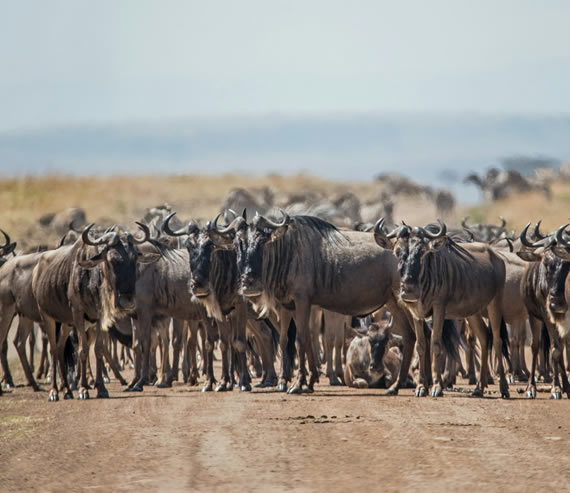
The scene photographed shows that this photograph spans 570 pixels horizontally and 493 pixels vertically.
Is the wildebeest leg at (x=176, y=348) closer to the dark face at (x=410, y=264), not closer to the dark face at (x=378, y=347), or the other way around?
the dark face at (x=378, y=347)

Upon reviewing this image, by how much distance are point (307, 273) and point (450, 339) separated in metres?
2.57

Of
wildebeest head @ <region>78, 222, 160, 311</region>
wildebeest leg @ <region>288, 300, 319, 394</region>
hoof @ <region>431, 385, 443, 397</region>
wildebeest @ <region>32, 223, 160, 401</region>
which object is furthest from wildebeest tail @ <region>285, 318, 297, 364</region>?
hoof @ <region>431, 385, 443, 397</region>

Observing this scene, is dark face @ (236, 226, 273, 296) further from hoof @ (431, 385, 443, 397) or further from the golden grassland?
the golden grassland

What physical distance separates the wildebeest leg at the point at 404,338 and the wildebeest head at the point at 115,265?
3.58m

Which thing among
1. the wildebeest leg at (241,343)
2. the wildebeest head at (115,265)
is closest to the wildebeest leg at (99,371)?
the wildebeest head at (115,265)

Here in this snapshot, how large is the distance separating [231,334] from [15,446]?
6853 mm

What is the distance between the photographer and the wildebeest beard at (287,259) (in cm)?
1614

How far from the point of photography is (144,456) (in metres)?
9.85

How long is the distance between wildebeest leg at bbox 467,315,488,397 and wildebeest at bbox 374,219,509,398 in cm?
1

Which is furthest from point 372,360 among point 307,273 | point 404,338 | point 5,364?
point 5,364

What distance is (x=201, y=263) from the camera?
16.8 m

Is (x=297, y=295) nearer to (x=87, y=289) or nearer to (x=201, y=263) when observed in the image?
(x=201, y=263)

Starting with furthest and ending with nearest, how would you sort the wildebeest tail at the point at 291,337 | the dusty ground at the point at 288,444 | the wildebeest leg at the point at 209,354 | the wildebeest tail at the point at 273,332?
1. the wildebeest tail at the point at 273,332
2. the wildebeest tail at the point at 291,337
3. the wildebeest leg at the point at 209,354
4. the dusty ground at the point at 288,444

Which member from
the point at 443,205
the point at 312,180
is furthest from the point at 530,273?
the point at 312,180
